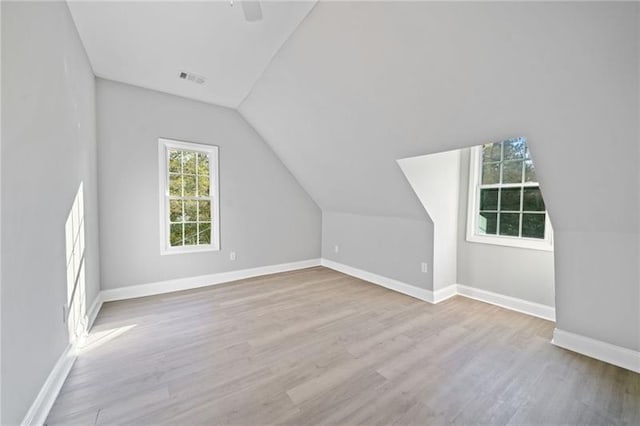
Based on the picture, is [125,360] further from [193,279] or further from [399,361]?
[399,361]

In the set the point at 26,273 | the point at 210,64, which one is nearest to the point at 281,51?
the point at 210,64

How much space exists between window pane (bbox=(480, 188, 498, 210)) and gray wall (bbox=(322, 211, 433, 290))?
0.74 meters

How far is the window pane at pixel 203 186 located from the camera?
12.8ft

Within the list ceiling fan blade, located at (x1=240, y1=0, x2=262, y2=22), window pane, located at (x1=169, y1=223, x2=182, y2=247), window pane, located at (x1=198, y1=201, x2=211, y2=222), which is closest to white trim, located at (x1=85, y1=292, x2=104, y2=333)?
window pane, located at (x1=169, y1=223, x2=182, y2=247)

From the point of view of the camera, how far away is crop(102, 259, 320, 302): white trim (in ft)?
10.9

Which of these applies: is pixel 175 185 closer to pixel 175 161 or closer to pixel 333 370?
pixel 175 161

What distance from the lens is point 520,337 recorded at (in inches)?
97.0

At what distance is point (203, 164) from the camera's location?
3936mm

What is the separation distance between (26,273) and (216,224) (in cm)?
263

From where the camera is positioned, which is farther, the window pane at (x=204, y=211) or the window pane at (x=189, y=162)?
the window pane at (x=204, y=211)

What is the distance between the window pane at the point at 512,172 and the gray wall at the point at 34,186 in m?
4.11

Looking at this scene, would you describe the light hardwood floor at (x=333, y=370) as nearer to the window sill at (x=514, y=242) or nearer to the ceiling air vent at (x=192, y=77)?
the window sill at (x=514, y=242)

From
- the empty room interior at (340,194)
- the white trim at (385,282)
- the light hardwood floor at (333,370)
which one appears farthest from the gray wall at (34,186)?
the white trim at (385,282)

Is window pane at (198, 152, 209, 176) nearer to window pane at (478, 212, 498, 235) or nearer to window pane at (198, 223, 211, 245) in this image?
window pane at (198, 223, 211, 245)
